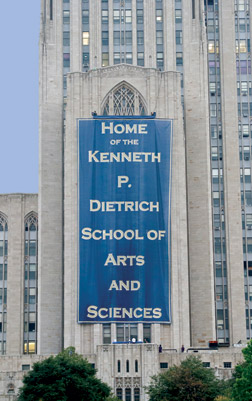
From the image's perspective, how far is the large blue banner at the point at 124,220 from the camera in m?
153

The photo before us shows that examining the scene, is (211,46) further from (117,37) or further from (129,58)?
(117,37)

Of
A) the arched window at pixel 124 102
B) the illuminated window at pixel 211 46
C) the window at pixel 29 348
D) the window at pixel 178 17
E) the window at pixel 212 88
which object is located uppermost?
the window at pixel 178 17

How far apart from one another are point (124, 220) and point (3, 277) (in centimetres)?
2934

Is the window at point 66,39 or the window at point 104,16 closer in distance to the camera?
the window at point 66,39

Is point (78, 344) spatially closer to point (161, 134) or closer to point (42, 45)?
point (161, 134)

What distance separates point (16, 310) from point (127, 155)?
33.5 meters

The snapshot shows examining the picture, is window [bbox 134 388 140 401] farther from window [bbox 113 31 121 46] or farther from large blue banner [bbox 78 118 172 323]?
window [bbox 113 31 121 46]

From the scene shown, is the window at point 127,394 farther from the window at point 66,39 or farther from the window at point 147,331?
the window at point 66,39

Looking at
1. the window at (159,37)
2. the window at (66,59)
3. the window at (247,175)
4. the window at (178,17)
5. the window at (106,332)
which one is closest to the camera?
the window at (106,332)

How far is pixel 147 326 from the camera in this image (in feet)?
504

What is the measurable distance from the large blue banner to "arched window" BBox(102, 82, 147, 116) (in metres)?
3.29

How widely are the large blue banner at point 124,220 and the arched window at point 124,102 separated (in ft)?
10.8

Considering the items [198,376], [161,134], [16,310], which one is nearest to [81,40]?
[161,134]

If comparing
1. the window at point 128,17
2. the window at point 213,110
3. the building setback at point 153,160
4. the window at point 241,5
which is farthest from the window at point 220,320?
the window at point 241,5
